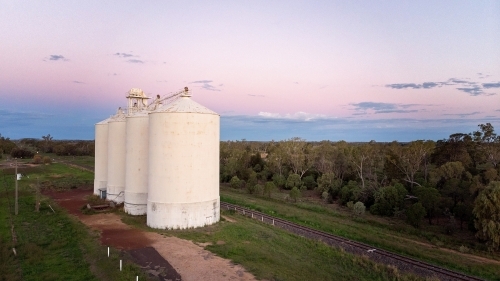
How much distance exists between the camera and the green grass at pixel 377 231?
75.2 feet

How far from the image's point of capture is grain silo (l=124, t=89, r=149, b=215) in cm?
2950

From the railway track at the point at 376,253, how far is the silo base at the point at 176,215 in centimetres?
753

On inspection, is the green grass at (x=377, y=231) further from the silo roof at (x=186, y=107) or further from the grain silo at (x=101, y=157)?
the grain silo at (x=101, y=157)

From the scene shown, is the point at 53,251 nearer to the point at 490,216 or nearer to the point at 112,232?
the point at 112,232

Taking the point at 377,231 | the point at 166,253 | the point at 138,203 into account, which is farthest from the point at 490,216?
the point at 138,203

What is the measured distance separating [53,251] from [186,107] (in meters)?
12.8

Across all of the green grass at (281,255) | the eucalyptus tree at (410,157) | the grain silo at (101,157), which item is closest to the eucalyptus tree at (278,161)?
the eucalyptus tree at (410,157)

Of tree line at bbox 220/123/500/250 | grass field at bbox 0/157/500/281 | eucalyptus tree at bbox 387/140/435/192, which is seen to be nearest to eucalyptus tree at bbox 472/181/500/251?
tree line at bbox 220/123/500/250

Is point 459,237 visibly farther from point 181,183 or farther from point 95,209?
point 95,209

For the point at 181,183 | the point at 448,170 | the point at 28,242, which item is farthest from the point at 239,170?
the point at 28,242

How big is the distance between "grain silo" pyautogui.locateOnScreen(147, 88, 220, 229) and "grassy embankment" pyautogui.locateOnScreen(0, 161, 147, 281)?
5107 millimetres

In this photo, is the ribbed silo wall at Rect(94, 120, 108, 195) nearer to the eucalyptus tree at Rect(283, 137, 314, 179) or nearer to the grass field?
the grass field

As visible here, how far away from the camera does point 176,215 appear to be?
2473 cm

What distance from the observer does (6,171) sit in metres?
63.4
